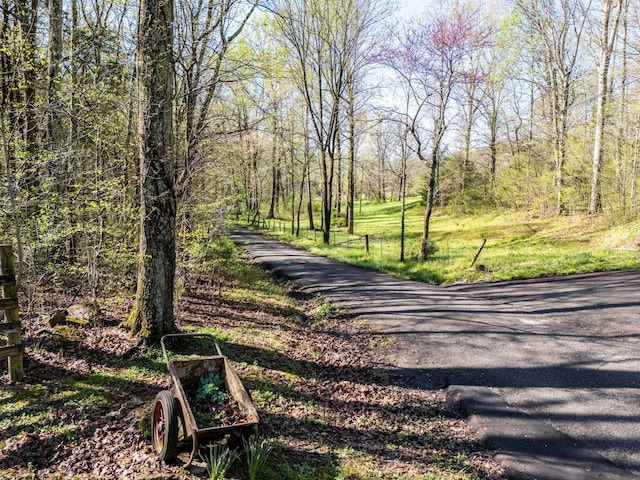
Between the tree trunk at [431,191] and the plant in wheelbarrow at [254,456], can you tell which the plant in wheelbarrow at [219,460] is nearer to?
the plant in wheelbarrow at [254,456]

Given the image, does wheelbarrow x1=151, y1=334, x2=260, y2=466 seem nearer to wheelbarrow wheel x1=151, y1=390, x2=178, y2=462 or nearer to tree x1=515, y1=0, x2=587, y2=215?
wheelbarrow wheel x1=151, y1=390, x2=178, y2=462

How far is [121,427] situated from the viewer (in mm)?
4148

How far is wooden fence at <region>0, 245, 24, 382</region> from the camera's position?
15.7 ft

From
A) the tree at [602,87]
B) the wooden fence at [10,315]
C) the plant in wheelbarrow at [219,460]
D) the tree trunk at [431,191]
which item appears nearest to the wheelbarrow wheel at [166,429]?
the plant in wheelbarrow at [219,460]

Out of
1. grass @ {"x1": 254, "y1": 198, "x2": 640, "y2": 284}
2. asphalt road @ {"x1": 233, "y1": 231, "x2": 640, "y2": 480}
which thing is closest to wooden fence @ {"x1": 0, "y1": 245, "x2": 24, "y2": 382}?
asphalt road @ {"x1": 233, "y1": 231, "x2": 640, "y2": 480}

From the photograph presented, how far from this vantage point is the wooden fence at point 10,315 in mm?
4777

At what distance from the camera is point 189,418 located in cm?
340

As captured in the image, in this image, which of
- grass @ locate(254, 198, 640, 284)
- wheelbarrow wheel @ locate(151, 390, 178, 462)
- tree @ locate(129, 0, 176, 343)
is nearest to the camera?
wheelbarrow wheel @ locate(151, 390, 178, 462)

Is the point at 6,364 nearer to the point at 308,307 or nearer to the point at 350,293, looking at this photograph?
the point at 308,307

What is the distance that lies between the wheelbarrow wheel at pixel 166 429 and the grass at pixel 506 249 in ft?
36.3

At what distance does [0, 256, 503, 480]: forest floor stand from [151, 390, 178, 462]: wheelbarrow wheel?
0.37ft

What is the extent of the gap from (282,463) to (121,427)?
174cm

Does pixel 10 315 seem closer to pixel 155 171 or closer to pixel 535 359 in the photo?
pixel 155 171

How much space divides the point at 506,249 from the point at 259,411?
1643 centimetres
